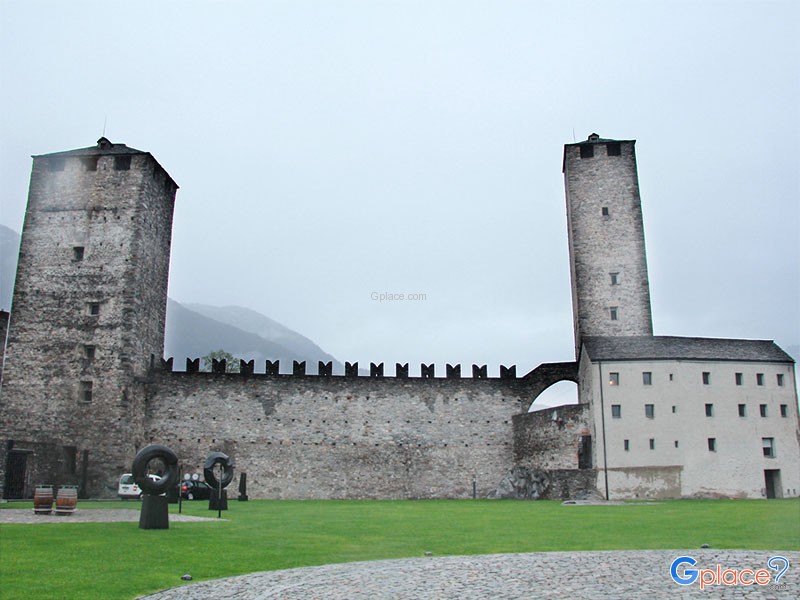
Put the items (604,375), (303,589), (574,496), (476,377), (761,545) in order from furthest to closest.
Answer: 1. (476,377)
2. (604,375)
3. (574,496)
4. (761,545)
5. (303,589)

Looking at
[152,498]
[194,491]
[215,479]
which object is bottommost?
[194,491]

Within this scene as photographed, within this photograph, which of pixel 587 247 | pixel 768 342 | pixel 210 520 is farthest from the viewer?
pixel 587 247

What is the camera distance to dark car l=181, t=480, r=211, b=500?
1256 inches

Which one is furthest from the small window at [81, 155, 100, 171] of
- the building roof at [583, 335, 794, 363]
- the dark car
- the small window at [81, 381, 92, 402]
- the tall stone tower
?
the building roof at [583, 335, 794, 363]

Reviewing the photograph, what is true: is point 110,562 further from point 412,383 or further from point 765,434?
point 765,434

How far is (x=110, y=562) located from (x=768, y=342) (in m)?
35.1

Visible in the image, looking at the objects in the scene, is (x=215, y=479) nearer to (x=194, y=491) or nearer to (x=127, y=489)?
(x=194, y=491)

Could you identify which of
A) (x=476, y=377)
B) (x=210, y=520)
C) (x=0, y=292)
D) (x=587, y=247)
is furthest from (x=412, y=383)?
(x=0, y=292)

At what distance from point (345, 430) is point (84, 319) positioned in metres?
14.0

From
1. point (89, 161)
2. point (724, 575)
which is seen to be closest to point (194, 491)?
point (89, 161)

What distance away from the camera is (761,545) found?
1177 cm

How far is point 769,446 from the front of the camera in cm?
3356

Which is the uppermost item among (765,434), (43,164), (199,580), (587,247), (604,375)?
(43,164)

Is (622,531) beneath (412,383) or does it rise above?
beneath
